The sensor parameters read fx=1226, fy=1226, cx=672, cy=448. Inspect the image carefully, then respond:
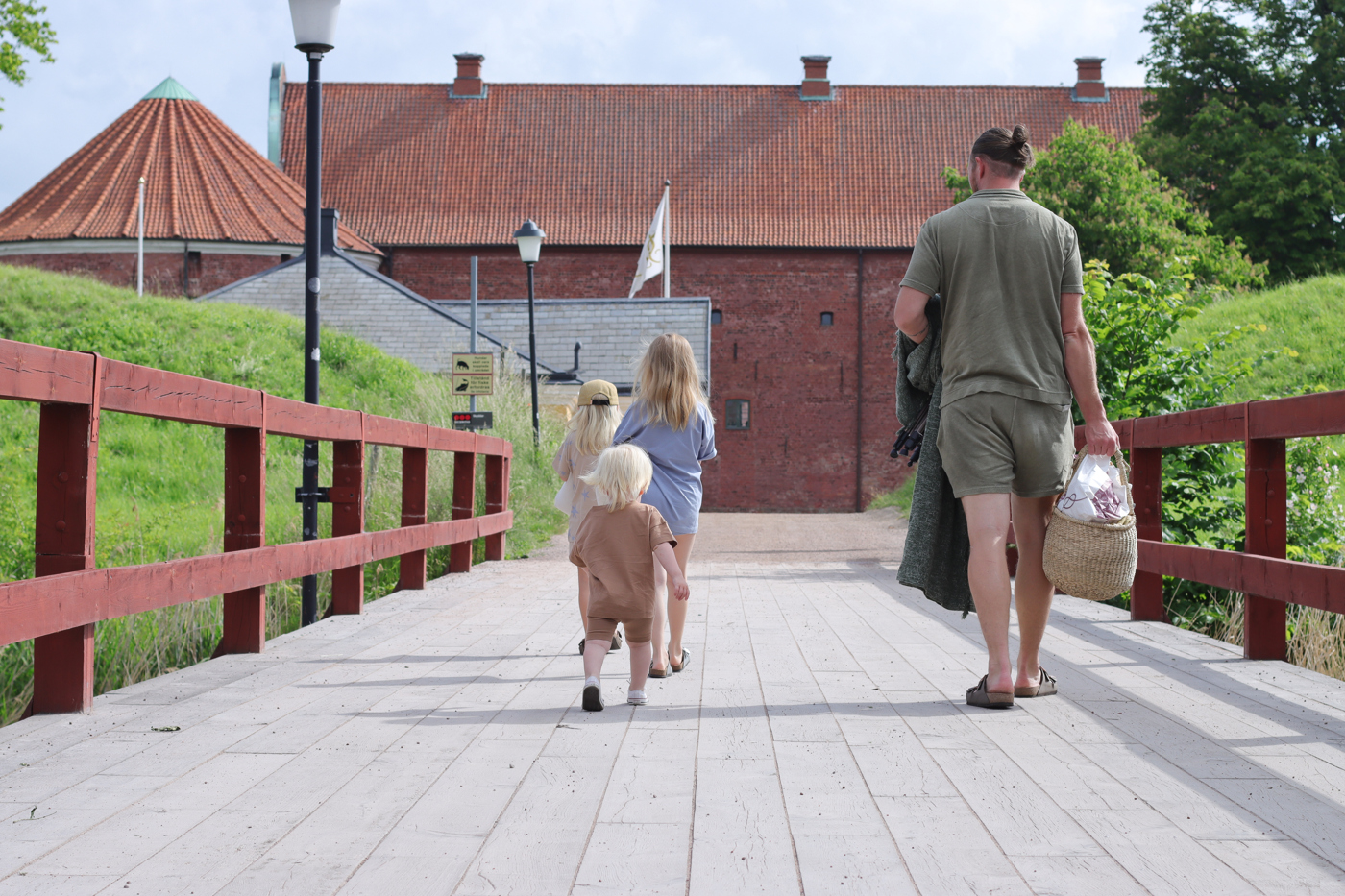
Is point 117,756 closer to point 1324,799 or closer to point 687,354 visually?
point 687,354

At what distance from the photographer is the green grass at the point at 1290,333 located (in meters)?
18.4

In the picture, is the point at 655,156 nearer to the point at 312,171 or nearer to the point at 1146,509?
the point at 312,171

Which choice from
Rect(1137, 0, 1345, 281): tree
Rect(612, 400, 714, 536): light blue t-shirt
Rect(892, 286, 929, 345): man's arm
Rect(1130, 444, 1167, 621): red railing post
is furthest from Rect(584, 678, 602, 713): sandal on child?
Rect(1137, 0, 1345, 281): tree

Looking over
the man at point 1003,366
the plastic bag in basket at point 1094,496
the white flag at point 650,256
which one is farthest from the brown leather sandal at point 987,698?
the white flag at point 650,256

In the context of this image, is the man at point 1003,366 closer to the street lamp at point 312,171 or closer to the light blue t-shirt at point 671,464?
the light blue t-shirt at point 671,464

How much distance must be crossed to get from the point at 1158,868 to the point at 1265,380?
18389 mm

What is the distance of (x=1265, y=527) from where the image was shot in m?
5.03

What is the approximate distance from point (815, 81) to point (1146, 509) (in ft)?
124

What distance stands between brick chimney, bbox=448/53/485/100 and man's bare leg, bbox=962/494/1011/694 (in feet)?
133

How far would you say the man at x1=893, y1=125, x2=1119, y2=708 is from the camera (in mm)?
4074

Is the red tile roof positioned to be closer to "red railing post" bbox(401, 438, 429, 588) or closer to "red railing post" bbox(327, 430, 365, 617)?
"red railing post" bbox(401, 438, 429, 588)

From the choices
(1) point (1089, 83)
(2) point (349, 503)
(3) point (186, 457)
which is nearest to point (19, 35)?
(3) point (186, 457)

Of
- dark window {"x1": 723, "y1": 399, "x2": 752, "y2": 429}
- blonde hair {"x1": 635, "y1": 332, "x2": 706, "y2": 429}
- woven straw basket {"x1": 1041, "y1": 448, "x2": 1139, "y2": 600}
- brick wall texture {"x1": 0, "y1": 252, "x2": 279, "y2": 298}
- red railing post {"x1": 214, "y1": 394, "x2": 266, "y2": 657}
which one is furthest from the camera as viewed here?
dark window {"x1": 723, "y1": 399, "x2": 752, "y2": 429}

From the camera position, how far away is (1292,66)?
33688 millimetres
